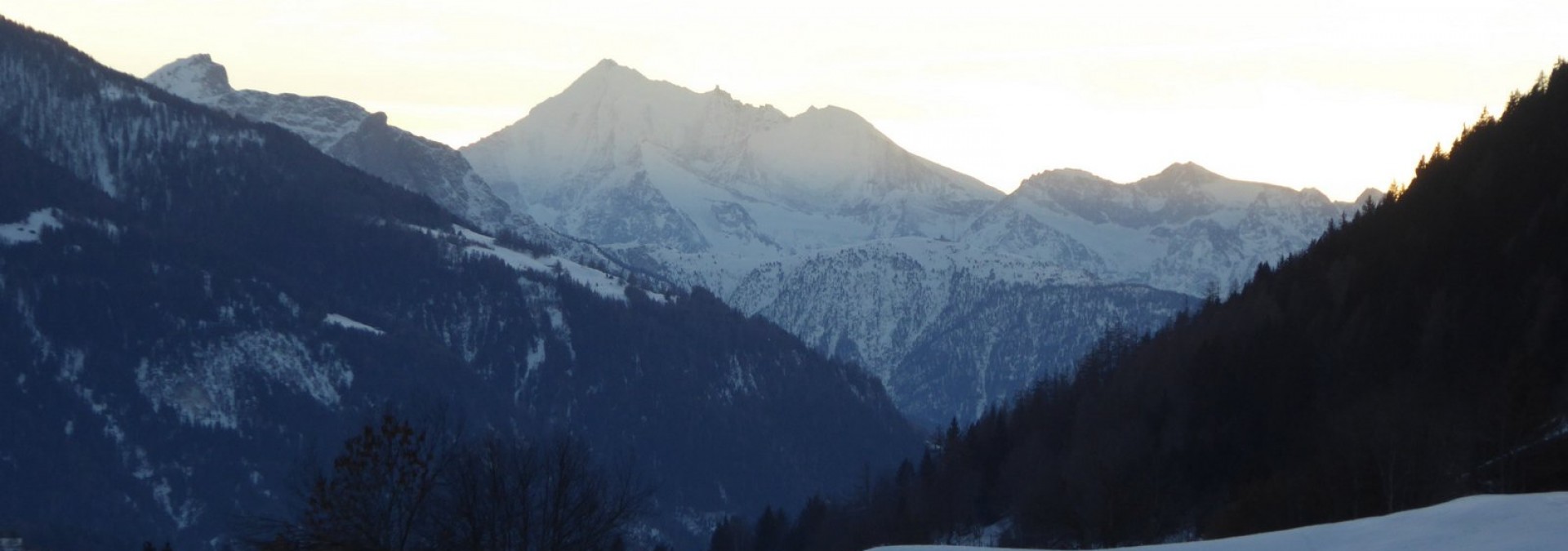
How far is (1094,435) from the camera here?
5527 inches

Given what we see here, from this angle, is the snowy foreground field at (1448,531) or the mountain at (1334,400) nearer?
the snowy foreground field at (1448,531)

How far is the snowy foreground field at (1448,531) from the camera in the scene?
32.7 meters

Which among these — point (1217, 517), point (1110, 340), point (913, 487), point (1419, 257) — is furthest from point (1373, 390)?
point (1110, 340)

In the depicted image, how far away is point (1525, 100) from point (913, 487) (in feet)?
181

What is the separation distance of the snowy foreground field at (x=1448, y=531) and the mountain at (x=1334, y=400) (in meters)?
34.6

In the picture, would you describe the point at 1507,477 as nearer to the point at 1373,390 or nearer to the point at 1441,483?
the point at 1441,483

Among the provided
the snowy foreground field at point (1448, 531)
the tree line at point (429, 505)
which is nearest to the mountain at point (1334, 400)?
the tree line at point (429, 505)

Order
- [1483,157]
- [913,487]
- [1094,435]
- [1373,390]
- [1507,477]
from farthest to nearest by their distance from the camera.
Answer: [913,487] → [1094,435] → [1483,157] → [1373,390] → [1507,477]

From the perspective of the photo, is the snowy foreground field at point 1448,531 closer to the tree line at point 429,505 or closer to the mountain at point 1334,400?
the tree line at point 429,505

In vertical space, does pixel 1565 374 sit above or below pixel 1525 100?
below

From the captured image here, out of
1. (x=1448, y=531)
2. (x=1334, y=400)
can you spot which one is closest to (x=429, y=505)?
(x=1448, y=531)

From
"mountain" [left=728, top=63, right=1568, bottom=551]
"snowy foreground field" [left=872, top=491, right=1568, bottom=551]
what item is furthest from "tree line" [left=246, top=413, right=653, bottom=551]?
"mountain" [left=728, top=63, right=1568, bottom=551]

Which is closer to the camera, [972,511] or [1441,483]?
[1441,483]

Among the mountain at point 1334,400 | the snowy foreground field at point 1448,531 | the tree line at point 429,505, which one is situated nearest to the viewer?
the snowy foreground field at point 1448,531
